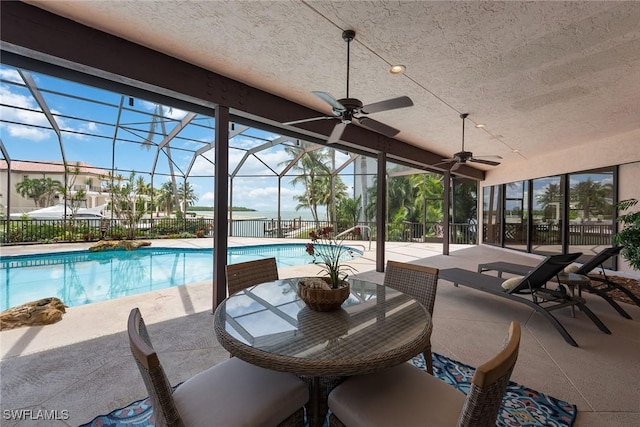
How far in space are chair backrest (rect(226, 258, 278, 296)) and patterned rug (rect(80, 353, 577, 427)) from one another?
0.87 metres

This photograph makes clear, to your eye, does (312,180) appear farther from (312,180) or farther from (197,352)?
(197,352)

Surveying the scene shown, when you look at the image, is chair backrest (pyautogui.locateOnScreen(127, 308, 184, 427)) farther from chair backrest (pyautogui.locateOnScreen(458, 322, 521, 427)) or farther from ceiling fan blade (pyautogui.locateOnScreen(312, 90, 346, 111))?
ceiling fan blade (pyautogui.locateOnScreen(312, 90, 346, 111))

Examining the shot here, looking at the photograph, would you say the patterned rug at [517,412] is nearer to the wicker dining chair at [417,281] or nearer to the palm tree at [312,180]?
the wicker dining chair at [417,281]

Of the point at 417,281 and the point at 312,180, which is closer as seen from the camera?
the point at 417,281

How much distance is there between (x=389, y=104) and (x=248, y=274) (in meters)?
2.02

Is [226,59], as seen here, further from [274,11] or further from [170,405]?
[170,405]

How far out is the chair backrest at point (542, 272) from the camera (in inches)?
120

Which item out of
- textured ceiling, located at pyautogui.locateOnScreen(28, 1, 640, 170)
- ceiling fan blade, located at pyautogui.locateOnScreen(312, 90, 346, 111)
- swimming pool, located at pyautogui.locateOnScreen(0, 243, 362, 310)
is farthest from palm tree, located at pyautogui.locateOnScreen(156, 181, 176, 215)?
ceiling fan blade, located at pyautogui.locateOnScreen(312, 90, 346, 111)

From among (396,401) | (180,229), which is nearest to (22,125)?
Result: (180,229)

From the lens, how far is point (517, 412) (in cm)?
177

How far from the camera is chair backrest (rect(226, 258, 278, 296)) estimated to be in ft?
7.37

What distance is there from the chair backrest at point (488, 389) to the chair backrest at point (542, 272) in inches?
106

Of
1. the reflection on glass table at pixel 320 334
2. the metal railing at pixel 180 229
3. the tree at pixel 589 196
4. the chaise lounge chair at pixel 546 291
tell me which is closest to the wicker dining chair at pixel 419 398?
the reflection on glass table at pixel 320 334

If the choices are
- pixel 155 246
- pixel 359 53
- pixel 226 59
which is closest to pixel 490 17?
pixel 359 53
